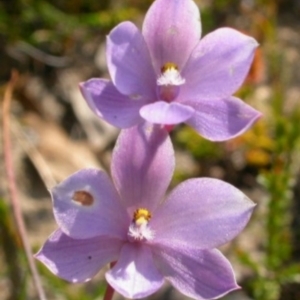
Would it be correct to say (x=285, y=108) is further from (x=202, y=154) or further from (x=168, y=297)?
(x=168, y=297)

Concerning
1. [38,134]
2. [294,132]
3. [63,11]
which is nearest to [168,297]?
[294,132]

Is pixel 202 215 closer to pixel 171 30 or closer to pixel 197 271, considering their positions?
pixel 197 271

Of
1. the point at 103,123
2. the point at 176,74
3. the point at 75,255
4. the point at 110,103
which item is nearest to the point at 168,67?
the point at 176,74

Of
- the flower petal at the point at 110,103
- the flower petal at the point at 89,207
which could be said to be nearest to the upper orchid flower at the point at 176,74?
the flower petal at the point at 110,103

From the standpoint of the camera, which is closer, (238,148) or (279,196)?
(279,196)

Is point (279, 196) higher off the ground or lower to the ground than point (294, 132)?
lower

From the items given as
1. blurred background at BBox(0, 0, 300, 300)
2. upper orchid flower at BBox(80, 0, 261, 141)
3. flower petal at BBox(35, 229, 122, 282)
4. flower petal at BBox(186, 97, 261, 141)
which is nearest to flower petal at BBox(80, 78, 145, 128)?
upper orchid flower at BBox(80, 0, 261, 141)

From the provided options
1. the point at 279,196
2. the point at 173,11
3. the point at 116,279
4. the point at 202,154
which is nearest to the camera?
the point at 116,279
